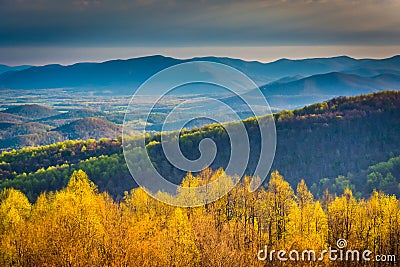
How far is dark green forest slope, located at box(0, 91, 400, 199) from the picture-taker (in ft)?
357

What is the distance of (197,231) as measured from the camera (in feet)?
153

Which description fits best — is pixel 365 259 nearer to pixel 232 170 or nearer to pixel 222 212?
pixel 222 212

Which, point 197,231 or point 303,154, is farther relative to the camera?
point 303,154

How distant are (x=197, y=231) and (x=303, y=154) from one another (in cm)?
8744

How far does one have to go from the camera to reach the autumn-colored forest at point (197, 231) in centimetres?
3891

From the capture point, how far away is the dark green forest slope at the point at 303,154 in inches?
4284

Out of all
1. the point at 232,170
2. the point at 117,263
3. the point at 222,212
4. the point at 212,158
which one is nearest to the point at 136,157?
the point at 212,158

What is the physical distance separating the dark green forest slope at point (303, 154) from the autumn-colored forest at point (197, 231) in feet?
164

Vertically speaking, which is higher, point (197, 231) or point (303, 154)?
point (197, 231)

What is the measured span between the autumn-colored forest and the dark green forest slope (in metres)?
49.9

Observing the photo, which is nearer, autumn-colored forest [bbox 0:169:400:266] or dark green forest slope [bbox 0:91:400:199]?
autumn-colored forest [bbox 0:169:400:266]

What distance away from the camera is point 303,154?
128 m

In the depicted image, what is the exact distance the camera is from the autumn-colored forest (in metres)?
38.9

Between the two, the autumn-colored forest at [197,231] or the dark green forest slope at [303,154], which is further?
the dark green forest slope at [303,154]
